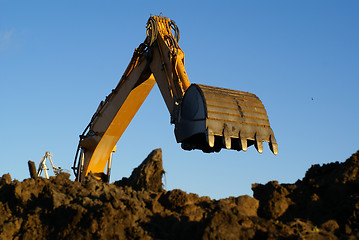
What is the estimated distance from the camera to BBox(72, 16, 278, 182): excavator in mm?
10000

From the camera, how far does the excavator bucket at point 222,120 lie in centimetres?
986

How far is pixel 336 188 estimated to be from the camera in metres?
8.09

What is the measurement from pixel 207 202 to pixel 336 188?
1.98 metres

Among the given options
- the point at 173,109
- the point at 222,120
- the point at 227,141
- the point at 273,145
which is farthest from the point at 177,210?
the point at 173,109

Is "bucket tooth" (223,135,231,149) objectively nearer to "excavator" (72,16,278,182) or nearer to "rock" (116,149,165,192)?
"excavator" (72,16,278,182)

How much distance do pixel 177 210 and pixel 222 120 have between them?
2.55 m

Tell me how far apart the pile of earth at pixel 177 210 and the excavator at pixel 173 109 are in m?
1.32

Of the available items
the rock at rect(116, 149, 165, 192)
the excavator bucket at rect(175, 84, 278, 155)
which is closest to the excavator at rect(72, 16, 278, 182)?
the excavator bucket at rect(175, 84, 278, 155)

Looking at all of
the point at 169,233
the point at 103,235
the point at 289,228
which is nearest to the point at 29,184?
the point at 103,235

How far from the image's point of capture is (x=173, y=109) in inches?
460

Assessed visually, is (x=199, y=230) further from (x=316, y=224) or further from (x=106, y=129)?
(x=106, y=129)

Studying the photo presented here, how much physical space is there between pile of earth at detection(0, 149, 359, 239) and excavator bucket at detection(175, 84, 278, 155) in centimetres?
113

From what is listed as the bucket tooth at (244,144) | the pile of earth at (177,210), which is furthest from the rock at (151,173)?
the bucket tooth at (244,144)

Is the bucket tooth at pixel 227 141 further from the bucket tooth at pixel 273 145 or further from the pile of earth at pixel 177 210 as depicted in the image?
the pile of earth at pixel 177 210
